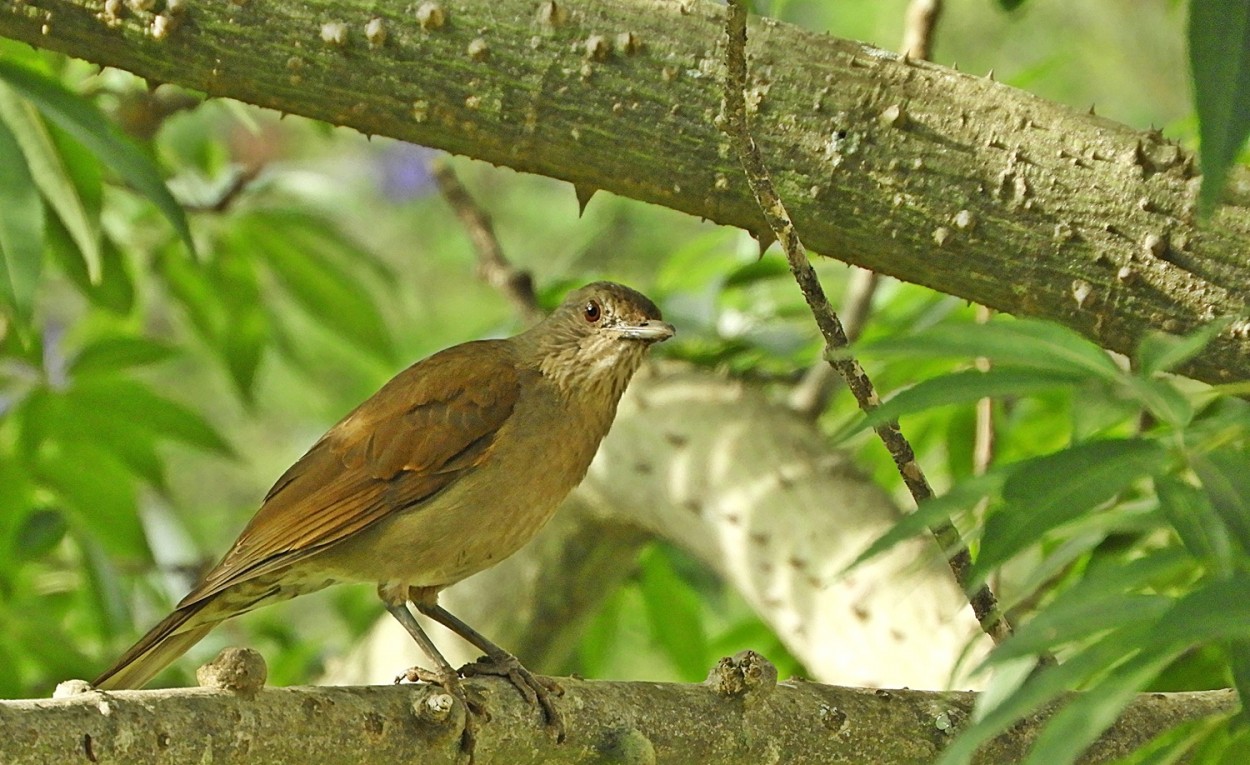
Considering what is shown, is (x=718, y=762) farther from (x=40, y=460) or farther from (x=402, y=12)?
(x=40, y=460)

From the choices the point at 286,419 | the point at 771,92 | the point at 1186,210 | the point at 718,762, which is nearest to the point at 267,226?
the point at 771,92

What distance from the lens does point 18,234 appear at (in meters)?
2.97

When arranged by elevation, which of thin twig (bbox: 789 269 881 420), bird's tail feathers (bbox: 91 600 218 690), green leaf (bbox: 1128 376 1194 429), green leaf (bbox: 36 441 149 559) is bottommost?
bird's tail feathers (bbox: 91 600 218 690)

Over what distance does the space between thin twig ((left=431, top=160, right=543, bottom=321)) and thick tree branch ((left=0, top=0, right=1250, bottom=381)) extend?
73.5 inches

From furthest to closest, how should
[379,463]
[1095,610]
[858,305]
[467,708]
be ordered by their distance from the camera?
1. [858,305]
2. [379,463]
3. [467,708]
4. [1095,610]

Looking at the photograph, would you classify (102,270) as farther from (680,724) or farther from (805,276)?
(805,276)

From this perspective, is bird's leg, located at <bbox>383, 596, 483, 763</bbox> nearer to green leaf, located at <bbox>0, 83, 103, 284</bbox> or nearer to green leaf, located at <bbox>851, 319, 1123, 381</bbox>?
green leaf, located at <bbox>0, 83, 103, 284</bbox>

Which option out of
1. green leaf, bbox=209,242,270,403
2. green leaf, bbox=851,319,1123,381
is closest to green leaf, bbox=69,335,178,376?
green leaf, bbox=209,242,270,403

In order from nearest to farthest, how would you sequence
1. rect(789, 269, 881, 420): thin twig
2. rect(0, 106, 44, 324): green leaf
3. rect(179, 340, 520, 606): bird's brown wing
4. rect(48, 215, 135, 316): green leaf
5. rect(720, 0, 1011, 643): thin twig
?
rect(720, 0, 1011, 643): thin twig < rect(0, 106, 44, 324): green leaf < rect(179, 340, 520, 606): bird's brown wing < rect(48, 215, 135, 316): green leaf < rect(789, 269, 881, 420): thin twig

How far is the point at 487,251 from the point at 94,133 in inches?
69.7

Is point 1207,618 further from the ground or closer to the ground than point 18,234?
further from the ground

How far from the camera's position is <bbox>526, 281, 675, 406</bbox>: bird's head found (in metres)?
3.92

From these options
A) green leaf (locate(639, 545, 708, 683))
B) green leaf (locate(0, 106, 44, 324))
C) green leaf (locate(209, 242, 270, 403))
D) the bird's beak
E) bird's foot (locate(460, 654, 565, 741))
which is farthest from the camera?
green leaf (locate(639, 545, 708, 683))

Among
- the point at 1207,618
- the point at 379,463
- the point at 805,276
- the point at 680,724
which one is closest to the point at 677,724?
the point at 680,724
